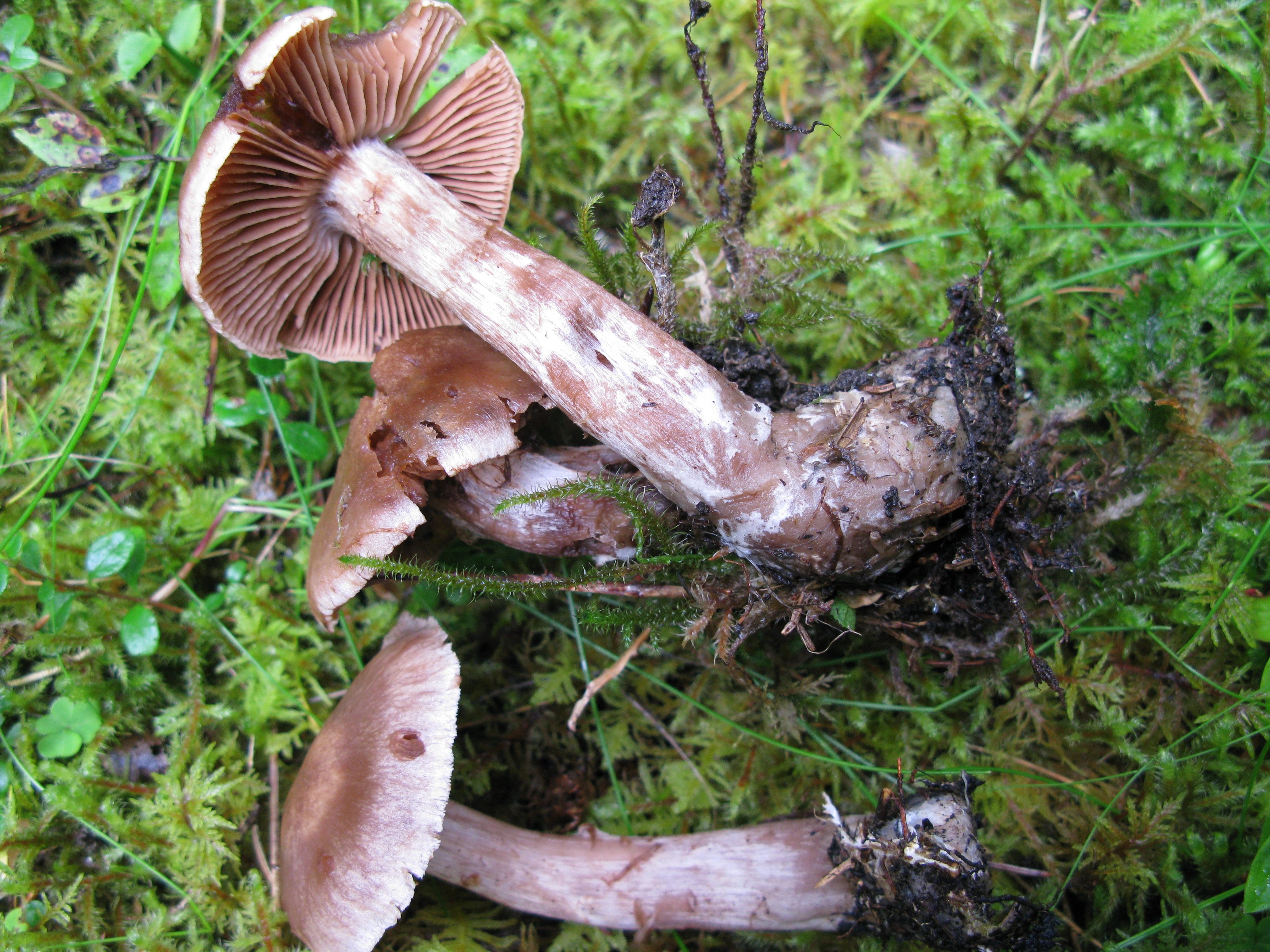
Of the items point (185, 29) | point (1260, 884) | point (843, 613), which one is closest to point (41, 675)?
A: point (185, 29)

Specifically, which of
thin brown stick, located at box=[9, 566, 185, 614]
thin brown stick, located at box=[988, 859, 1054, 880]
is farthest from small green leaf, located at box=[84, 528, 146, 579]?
thin brown stick, located at box=[988, 859, 1054, 880]

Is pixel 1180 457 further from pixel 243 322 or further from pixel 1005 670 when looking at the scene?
pixel 243 322

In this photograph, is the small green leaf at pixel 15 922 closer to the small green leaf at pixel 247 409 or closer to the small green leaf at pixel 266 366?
the small green leaf at pixel 247 409

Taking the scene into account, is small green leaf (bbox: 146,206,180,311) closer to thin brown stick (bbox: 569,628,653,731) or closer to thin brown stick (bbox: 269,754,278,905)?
thin brown stick (bbox: 269,754,278,905)

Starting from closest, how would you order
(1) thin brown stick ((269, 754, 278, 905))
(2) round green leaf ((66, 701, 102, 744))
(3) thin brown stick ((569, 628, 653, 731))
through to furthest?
1. (3) thin brown stick ((569, 628, 653, 731))
2. (1) thin brown stick ((269, 754, 278, 905))
3. (2) round green leaf ((66, 701, 102, 744))

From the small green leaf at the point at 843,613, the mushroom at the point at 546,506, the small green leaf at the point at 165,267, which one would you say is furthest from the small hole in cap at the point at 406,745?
the small green leaf at the point at 165,267

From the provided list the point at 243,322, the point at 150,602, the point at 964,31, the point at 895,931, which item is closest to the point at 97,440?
the point at 150,602

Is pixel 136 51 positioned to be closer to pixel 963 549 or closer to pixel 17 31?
pixel 17 31
